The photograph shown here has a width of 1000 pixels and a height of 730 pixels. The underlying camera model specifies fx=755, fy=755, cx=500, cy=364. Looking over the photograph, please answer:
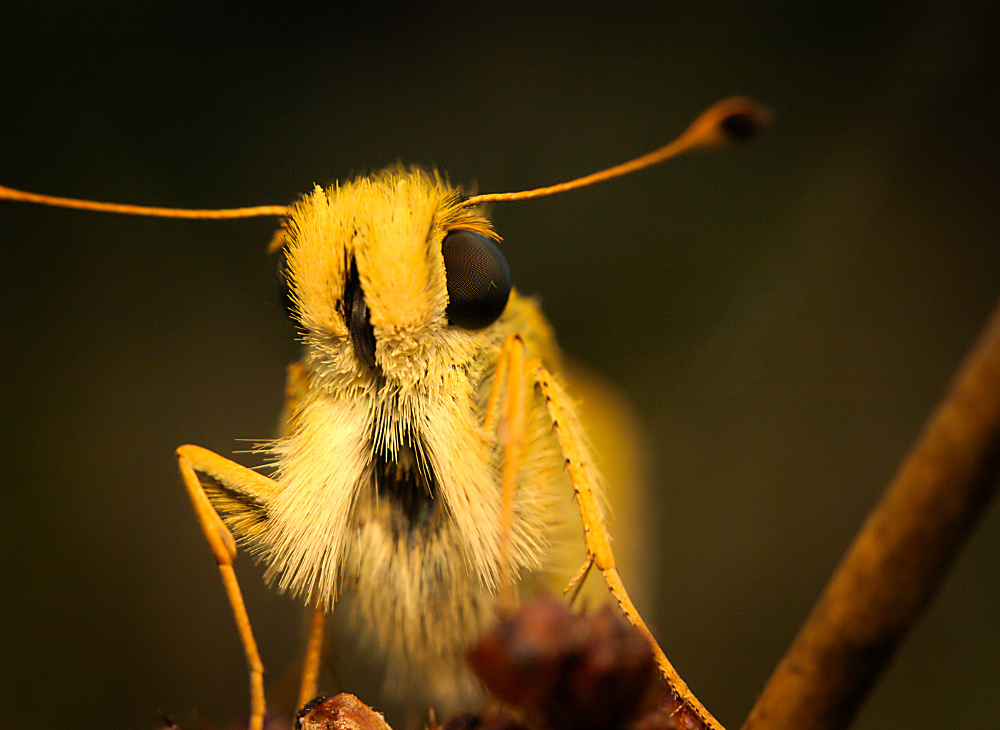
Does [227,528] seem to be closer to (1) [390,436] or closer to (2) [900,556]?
(1) [390,436]

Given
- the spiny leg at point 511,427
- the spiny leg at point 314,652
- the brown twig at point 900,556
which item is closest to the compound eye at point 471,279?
the spiny leg at point 511,427

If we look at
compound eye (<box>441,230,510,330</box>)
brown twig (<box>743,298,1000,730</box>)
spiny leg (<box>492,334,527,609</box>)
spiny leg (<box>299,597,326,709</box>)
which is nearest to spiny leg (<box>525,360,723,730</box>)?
spiny leg (<box>492,334,527,609</box>)

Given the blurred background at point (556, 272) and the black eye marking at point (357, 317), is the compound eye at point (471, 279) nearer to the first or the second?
the black eye marking at point (357, 317)

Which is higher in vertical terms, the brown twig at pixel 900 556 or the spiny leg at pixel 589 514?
the brown twig at pixel 900 556

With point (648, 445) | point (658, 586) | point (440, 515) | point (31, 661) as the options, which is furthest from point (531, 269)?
point (31, 661)

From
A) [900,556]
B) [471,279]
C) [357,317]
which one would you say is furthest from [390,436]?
[900,556]
